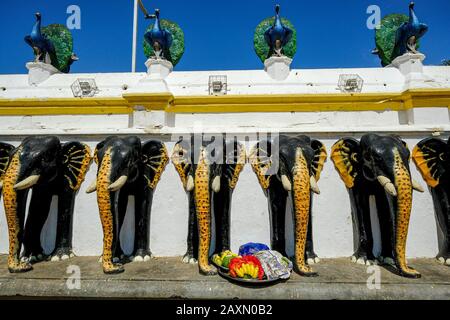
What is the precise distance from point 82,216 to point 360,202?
339cm

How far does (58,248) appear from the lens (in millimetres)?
3512

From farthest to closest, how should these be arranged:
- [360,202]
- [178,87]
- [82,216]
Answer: [178,87] < [82,216] < [360,202]

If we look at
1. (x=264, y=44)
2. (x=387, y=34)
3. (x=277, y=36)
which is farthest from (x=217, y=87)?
(x=387, y=34)

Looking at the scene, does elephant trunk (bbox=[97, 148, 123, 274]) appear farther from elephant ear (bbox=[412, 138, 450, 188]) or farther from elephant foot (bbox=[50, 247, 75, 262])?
elephant ear (bbox=[412, 138, 450, 188])

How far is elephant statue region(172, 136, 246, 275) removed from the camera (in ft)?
9.51

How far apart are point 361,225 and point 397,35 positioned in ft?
15.5

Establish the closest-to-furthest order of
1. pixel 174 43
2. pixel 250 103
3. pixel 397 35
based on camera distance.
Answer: pixel 250 103 < pixel 397 35 < pixel 174 43

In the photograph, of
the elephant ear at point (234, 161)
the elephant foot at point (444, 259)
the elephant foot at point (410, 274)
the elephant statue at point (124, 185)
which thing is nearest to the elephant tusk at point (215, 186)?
the elephant ear at point (234, 161)

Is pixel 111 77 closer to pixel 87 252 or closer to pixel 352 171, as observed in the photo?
pixel 87 252

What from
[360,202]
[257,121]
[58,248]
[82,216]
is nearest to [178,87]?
[257,121]

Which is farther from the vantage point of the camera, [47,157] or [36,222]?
[36,222]

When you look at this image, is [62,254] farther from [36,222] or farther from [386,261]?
[386,261]

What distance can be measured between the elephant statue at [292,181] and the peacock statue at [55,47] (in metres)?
5.53

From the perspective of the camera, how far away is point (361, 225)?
133 inches
